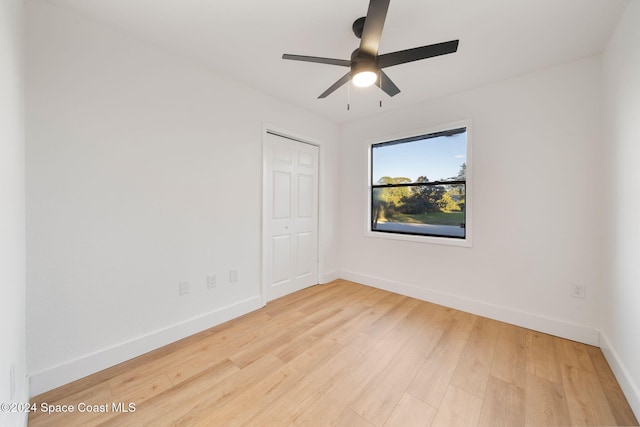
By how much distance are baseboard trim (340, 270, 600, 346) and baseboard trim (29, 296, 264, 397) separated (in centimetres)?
204

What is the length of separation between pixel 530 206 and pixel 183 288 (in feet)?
11.3

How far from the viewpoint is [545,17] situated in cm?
167

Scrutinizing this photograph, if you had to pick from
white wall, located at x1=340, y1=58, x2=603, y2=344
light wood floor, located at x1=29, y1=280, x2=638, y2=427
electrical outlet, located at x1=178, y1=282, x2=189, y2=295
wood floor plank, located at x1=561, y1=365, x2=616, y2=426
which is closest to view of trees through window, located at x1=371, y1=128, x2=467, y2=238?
white wall, located at x1=340, y1=58, x2=603, y2=344

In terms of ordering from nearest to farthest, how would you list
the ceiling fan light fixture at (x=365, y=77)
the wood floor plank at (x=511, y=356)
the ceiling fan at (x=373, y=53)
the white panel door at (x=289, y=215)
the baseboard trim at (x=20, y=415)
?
the baseboard trim at (x=20, y=415)
the ceiling fan at (x=373, y=53)
the ceiling fan light fixture at (x=365, y=77)
the wood floor plank at (x=511, y=356)
the white panel door at (x=289, y=215)

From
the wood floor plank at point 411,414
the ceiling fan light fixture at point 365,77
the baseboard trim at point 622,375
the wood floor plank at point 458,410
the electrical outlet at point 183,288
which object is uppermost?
the ceiling fan light fixture at point 365,77

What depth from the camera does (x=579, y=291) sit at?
217 cm

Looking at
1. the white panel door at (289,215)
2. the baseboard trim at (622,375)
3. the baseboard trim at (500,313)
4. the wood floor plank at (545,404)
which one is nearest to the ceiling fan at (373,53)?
the white panel door at (289,215)

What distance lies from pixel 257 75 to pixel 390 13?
4.59 feet

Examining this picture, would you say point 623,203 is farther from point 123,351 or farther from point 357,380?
point 123,351

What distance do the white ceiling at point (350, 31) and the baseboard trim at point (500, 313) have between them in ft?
7.85

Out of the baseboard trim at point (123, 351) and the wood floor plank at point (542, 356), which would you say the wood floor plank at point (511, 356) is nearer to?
the wood floor plank at point (542, 356)

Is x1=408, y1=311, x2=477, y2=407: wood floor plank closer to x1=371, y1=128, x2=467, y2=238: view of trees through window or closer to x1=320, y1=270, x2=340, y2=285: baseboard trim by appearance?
x1=371, y1=128, x2=467, y2=238: view of trees through window

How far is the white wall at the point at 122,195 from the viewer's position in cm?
157

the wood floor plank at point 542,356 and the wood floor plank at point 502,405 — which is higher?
the wood floor plank at point 542,356
